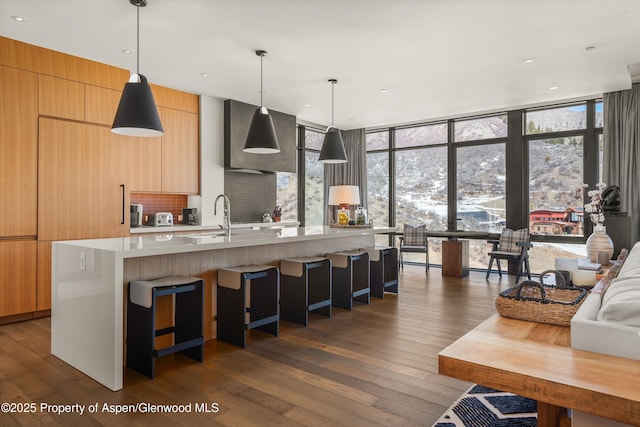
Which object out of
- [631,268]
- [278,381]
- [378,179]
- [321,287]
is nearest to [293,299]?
[321,287]

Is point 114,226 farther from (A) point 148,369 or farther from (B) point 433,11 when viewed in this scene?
(B) point 433,11

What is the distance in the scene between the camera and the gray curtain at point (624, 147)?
579 cm

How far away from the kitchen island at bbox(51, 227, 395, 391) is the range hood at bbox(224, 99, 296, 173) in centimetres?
306

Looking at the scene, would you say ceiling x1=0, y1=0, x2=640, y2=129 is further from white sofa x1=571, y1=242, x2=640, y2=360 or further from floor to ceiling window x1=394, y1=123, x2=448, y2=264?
white sofa x1=571, y1=242, x2=640, y2=360

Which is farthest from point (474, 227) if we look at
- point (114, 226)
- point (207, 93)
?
point (114, 226)

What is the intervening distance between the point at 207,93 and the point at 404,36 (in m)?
3.22

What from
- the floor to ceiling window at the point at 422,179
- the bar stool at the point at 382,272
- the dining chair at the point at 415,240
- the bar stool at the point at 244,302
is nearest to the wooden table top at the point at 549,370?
the bar stool at the point at 244,302

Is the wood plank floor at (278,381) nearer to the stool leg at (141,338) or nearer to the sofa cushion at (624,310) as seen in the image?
the stool leg at (141,338)

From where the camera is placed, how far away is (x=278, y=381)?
2701mm

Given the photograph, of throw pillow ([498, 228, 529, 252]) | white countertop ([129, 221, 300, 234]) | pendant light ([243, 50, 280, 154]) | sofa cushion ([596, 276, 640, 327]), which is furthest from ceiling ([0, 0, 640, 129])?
sofa cushion ([596, 276, 640, 327])

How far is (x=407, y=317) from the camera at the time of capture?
14.1 ft

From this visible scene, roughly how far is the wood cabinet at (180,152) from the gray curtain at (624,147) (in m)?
6.08

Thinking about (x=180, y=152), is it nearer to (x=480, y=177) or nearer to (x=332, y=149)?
(x=332, y=149)

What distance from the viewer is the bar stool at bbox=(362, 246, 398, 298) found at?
5.25 metres
